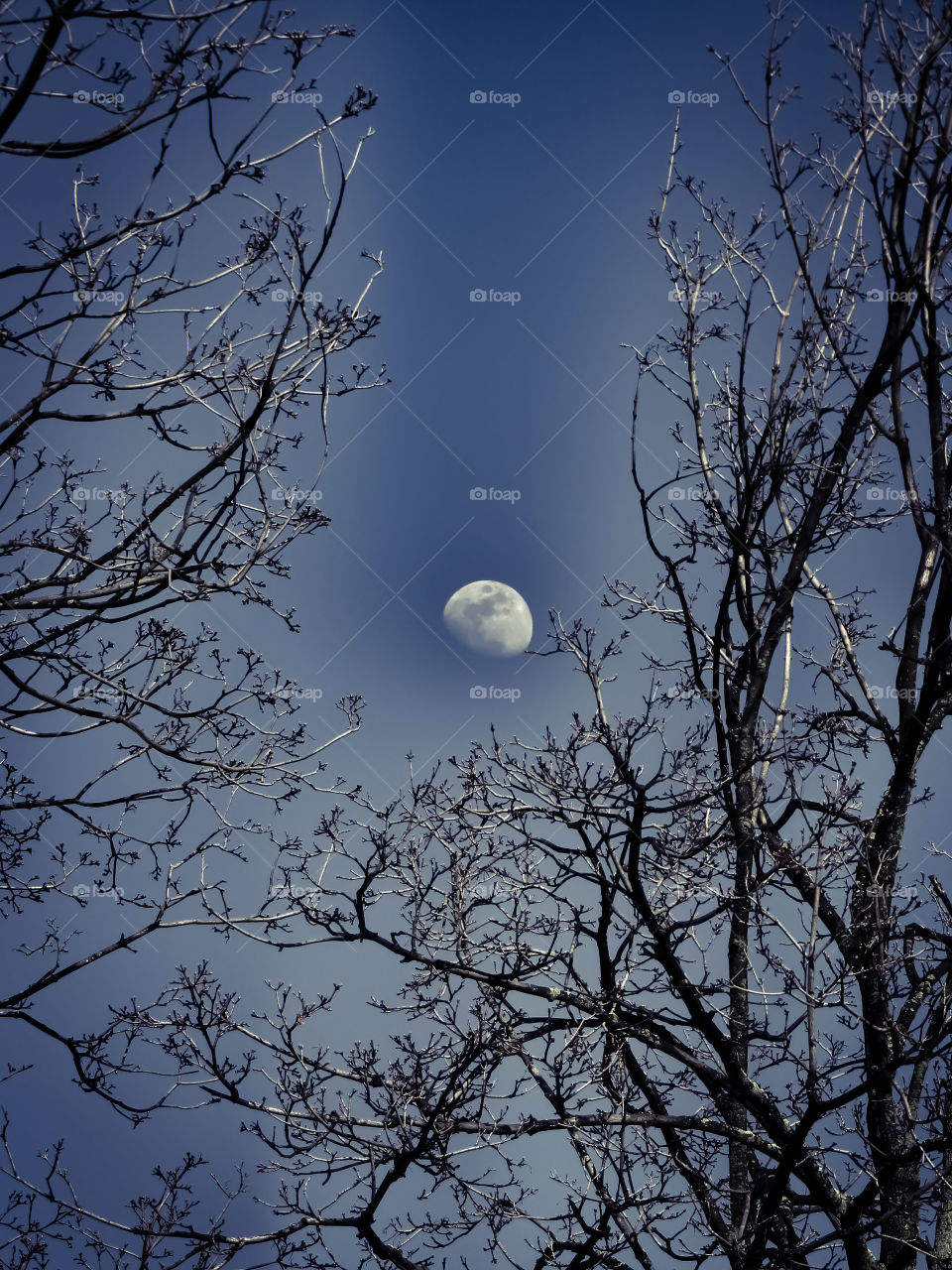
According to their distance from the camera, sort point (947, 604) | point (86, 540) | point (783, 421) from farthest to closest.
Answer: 1. point (947, 604)
2. point (783, 421)
3. point (86, 540)

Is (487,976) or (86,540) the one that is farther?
(487,976)

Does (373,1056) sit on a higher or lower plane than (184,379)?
lower

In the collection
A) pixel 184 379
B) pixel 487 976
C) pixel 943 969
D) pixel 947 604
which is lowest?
pixel 487 976

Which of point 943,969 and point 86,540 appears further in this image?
point 943,969

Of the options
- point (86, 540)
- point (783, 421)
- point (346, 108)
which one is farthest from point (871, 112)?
point (86, 540)

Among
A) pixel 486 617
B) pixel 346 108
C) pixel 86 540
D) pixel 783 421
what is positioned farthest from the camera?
pixel 486 617

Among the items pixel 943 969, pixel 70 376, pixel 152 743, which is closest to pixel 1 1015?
pixel 152 743

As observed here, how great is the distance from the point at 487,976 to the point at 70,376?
3840 millimetres

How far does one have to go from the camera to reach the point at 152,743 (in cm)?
491

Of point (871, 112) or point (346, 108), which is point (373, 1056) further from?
point (871, 112)

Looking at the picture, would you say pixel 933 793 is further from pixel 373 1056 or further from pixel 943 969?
pixel 373 1056

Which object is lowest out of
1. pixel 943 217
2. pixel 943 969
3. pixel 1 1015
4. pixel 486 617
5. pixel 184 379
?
pixel 1 1015

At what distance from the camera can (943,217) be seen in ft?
19.2

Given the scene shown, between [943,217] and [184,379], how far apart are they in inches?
163
